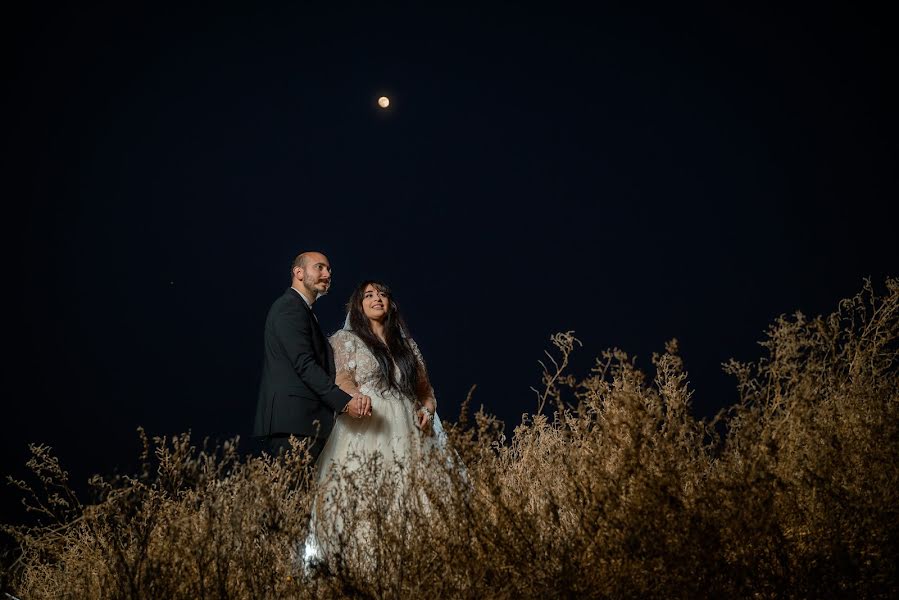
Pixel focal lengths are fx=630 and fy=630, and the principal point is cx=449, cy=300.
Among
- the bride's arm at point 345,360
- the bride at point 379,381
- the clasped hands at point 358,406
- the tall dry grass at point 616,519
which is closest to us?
the tall dry grass at point 616,519

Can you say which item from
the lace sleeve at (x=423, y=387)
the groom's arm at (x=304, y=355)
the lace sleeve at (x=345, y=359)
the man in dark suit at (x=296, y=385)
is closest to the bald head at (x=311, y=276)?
the man in dark suit at (x=296, y=385)

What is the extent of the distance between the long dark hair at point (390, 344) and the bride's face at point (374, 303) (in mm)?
20

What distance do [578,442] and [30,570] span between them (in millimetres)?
2907

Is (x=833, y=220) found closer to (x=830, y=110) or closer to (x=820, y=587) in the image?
(x=830, y=110)

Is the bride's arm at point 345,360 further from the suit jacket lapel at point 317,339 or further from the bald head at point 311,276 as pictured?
the bald head at point 311,276

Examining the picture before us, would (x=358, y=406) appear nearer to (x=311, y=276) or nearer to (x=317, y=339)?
(x=317, y=339)

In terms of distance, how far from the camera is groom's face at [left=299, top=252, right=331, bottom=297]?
3861 mm

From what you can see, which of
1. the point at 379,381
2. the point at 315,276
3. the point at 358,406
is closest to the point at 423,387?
the point at 379,381

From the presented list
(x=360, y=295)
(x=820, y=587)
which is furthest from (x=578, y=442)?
(x=360, y=295)

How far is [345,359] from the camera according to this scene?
3971 millimetres

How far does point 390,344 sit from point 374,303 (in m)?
0.29

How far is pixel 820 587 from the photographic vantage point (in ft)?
4.62

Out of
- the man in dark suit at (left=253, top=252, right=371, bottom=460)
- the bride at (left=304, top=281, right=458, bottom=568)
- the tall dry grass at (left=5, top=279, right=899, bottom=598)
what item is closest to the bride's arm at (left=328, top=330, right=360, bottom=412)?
the bride at (left=304, top=281, right=458, bottom=568)

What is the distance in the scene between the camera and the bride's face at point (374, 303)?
4145 mm
